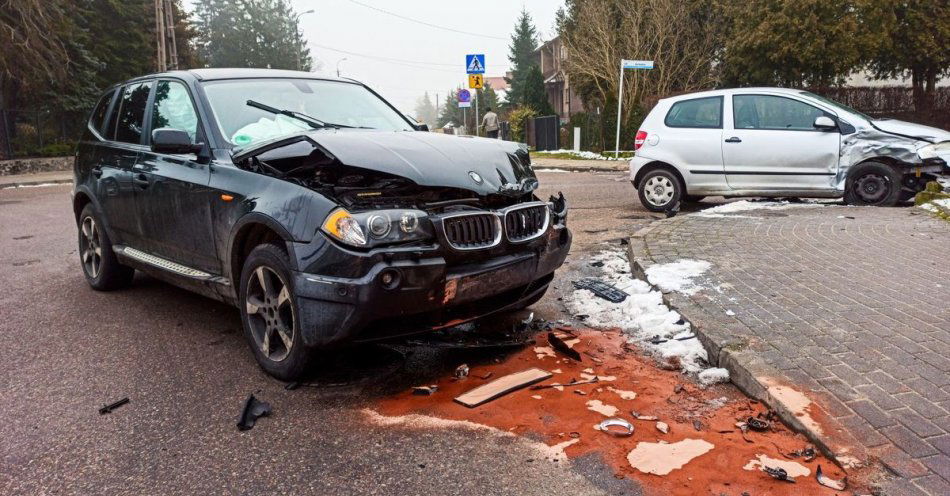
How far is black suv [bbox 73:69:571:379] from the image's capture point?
342cm

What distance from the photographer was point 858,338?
393cm

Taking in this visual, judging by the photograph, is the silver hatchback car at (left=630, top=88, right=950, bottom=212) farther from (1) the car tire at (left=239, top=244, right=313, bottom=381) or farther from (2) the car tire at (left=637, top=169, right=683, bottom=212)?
(1) the car tire at (left=239, top=244, right=313, bottom=381)

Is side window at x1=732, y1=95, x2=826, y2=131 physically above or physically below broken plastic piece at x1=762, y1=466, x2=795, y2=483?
above

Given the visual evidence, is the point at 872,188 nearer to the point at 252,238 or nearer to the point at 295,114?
the point at 295,114

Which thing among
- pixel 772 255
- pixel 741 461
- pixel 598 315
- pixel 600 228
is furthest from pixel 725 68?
pixel 741 461

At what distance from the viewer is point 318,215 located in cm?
346

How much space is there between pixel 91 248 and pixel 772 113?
28.2ft

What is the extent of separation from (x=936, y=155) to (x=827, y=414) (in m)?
7.81

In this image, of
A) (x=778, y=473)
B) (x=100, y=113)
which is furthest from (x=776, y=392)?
(x=100, y=113)

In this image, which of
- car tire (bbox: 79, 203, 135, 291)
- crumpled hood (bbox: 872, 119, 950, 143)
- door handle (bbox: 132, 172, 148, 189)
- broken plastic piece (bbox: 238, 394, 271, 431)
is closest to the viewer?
broken plastic piece (bbox: 238, 394, 271, 431)

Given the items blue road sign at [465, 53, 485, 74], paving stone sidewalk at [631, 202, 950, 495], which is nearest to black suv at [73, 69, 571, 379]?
paving stone sidewalk at [631, 202, 950, 495]

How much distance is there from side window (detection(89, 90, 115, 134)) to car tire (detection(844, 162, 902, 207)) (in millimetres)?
8978

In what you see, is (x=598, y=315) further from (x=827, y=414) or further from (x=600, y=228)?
(x=600, y=228)

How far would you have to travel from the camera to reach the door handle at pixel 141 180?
4930mm
